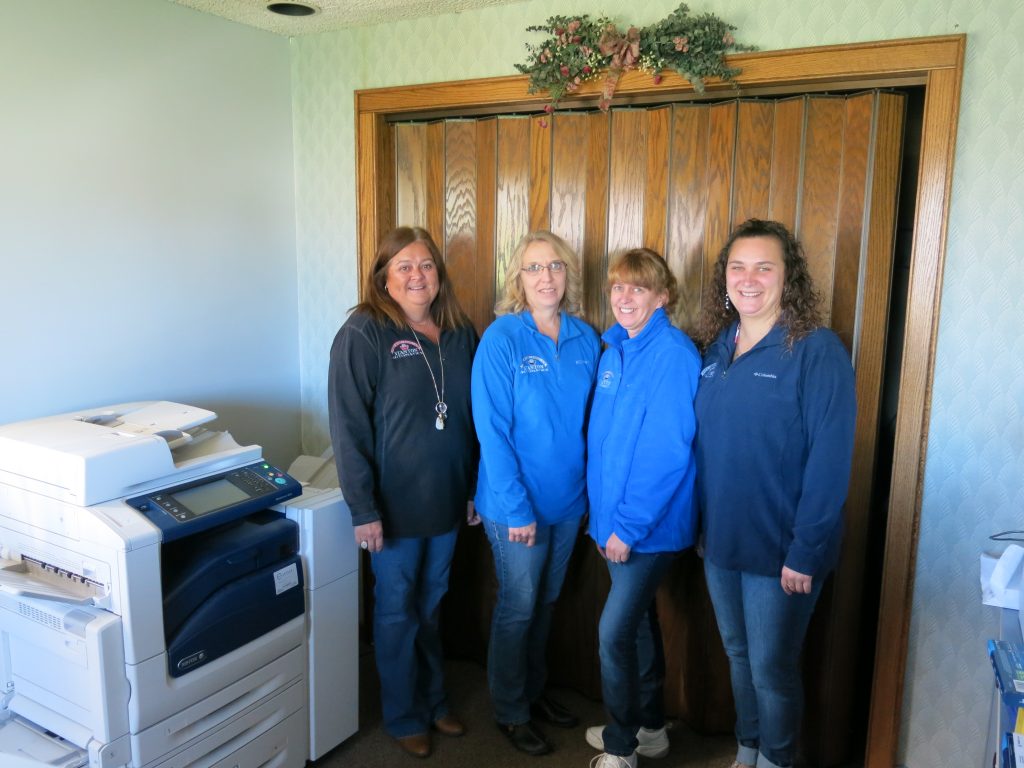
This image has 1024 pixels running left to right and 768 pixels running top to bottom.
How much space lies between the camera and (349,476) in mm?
2027

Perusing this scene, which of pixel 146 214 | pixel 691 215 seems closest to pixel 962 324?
pixel 691 215

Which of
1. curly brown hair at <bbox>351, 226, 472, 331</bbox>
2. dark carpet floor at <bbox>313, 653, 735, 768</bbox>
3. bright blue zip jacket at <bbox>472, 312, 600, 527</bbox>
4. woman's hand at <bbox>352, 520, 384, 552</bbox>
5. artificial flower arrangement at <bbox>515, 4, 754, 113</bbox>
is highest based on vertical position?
artificial flower arrangement at <bbox>515, 4, 754, 113</bbox>

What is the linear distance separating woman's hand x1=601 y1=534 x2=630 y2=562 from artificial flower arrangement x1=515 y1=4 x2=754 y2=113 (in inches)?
46.9

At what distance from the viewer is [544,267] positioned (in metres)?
2.01

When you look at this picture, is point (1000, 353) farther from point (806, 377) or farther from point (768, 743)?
point (768, 743)

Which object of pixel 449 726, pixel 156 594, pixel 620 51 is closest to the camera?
pixel 156 594

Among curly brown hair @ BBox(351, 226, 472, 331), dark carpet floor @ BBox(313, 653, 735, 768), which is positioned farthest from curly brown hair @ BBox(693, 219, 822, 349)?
dark carpet floor @ BBox(313, 653, 735, 768)

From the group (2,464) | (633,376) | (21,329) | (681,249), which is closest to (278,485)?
(2,464)

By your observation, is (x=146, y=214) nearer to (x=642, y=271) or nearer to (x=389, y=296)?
(x=389, y=296)

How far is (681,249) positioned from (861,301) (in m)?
0.51

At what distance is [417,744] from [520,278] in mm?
1385

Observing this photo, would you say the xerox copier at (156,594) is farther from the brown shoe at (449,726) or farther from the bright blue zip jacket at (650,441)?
the bright blue zip jacket at (650,441)

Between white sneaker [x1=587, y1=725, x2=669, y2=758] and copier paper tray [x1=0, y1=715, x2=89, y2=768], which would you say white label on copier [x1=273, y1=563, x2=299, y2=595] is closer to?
copier paper tray [x1=0, y1=715, x2=89, y2=768]

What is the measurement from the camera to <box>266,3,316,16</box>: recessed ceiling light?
233cm
